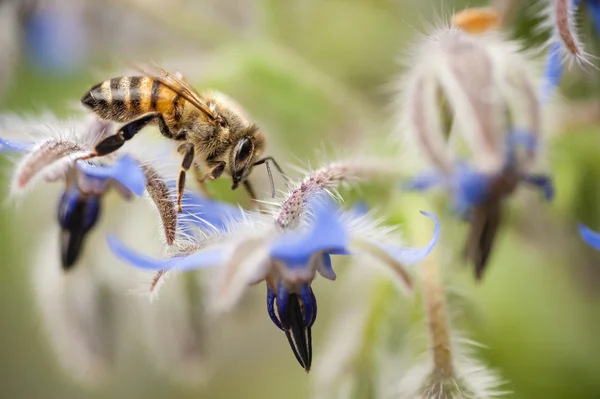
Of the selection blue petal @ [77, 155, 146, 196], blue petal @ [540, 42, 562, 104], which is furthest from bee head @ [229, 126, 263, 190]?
blue petal @ [540, 42, 562, 104]

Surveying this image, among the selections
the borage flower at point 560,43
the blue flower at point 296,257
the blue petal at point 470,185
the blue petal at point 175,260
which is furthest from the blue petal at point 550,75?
the blue petal at point 175,260

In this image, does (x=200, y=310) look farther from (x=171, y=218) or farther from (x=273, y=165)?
(x=171, y=218)

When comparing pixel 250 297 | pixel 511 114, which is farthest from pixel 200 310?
pixel 511 114

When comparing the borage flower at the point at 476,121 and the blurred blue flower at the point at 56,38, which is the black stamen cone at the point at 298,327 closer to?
the borage flower at the point at 476,121

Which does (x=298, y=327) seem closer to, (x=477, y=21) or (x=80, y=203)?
(x=80, y=203)

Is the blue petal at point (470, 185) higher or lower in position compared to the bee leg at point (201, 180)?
lower

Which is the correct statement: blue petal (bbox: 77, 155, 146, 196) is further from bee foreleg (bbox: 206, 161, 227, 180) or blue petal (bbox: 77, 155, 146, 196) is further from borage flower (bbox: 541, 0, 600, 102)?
borage flower (bbox: 541, 0, 600, 102)
